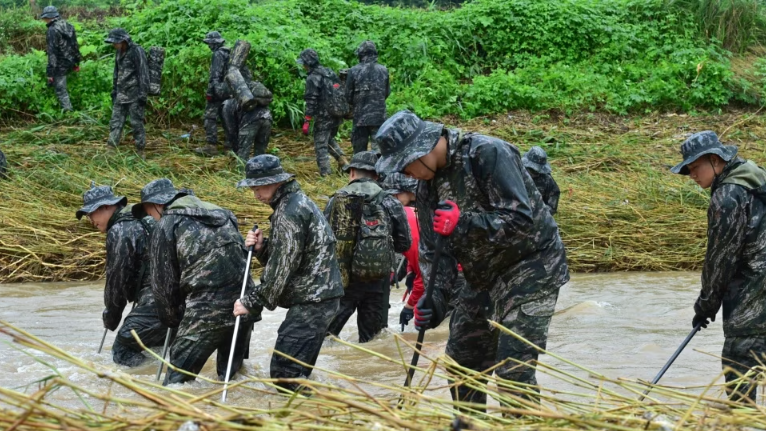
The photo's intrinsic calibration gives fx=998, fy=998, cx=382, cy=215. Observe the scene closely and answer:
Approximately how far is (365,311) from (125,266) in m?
2.18

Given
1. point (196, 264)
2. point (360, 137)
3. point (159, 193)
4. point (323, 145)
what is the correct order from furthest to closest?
point (360, 137), point (323, 145), point (159, 193), point (196, 264)

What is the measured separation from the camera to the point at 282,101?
56.8ft

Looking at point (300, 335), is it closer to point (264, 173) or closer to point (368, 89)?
point (264, 173)

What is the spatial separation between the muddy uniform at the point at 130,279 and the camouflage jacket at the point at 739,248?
12.5ft

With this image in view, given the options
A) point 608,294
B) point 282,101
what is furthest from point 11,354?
point 282,101

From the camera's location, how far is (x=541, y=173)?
9.44 metres

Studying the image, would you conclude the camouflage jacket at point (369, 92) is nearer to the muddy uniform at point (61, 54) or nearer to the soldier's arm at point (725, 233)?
the muddy uniform at point (61, 54)

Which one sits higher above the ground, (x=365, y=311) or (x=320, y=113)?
(x=320, y=113)

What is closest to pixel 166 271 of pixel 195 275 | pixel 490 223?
pixel 195 275

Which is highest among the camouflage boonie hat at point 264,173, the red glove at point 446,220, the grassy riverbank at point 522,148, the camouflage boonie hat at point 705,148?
the camouflage boonie hat at point 705,148

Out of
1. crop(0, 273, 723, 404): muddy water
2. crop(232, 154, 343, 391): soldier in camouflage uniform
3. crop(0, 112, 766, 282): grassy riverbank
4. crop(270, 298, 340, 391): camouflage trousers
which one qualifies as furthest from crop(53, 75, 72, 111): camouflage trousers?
crop(270, 298, 340, 391): camouflage trousers

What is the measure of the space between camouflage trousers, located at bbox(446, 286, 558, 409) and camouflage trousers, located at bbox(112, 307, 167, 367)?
2811 millimetres

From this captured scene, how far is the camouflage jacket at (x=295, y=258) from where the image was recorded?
6172mm

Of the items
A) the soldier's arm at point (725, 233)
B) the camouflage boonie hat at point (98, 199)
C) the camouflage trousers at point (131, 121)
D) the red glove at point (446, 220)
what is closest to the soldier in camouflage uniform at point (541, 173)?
the camouflage boonie hat at point (98, 199)
